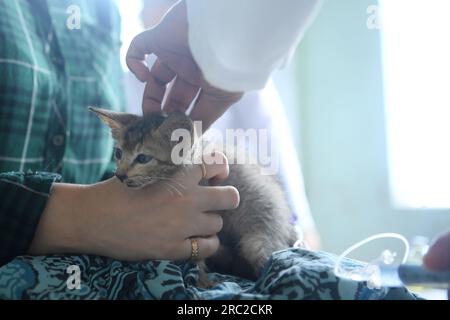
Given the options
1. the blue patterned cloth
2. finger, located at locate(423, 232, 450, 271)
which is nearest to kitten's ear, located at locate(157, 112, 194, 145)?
the blue patterned cloth

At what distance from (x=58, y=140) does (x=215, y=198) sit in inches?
12.0

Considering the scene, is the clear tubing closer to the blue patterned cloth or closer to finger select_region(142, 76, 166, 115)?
the blue patterned cloth

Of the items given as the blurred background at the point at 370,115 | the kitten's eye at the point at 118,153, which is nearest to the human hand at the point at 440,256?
the blurred background at the point at 370,115

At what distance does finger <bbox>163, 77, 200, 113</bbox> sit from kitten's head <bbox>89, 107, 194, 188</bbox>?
2 centimetres

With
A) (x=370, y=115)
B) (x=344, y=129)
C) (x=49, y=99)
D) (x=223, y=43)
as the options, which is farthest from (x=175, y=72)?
(x=344, y=129)

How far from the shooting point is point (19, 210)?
1.70 ft

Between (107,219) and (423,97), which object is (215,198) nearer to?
(107,219)

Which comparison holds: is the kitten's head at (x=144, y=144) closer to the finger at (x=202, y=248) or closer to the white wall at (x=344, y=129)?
the finger at (x=202, y=248)

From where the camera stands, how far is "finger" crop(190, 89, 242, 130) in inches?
22.1

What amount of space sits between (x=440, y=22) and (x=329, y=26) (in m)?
0.28

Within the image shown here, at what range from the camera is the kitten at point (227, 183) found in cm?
64

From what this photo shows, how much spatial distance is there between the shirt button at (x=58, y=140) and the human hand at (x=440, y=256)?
1.90 feet

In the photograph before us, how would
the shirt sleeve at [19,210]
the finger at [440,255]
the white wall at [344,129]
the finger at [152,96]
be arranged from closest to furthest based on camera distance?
the finger at [440,255]
the shirt sleeve at [19,210]
the finger at [152,96]
the white wall at [344,129]
